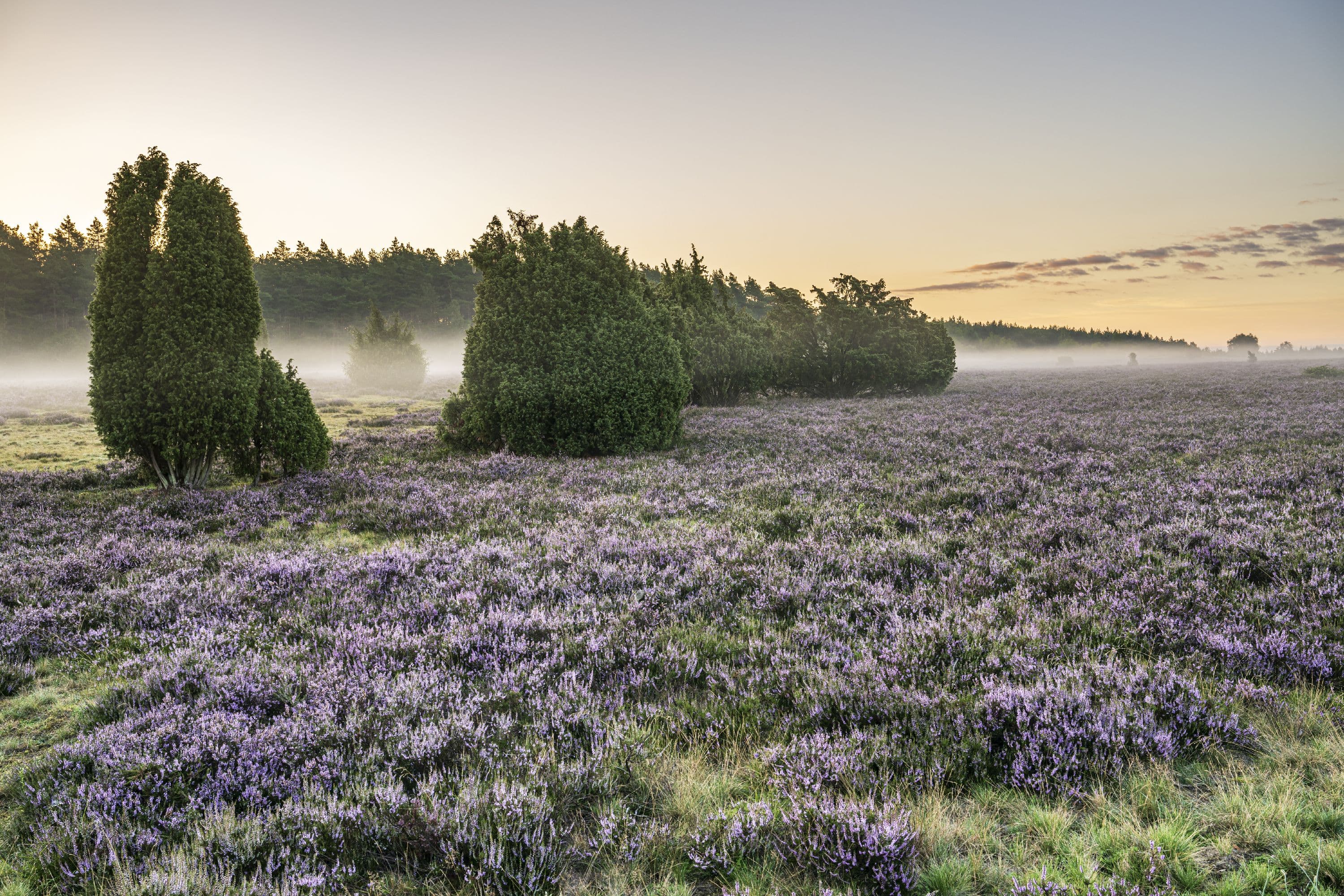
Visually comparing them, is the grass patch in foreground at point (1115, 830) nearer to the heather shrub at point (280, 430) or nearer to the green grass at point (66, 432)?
the heather shrub at point (280, 430)

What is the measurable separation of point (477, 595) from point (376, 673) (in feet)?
5.45

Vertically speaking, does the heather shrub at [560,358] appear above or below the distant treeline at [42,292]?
below

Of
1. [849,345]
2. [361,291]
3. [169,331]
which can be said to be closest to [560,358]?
[169,331]

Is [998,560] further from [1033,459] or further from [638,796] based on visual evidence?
[1033,459]

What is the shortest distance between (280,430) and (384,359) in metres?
47.7

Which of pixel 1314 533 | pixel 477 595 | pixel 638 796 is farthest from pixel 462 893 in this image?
pixel 1314 533

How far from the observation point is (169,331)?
36.4 ft

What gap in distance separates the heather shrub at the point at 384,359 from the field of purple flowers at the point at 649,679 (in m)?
48.3

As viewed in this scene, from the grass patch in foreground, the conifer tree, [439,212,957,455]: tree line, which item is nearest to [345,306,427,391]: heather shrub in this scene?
[439,212,957,455]: tree line

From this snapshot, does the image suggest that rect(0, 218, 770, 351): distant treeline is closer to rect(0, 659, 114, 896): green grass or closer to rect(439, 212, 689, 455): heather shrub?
rect(439, 212, 689, 455): heather shrub

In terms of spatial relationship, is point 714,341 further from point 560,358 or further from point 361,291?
point 361,291

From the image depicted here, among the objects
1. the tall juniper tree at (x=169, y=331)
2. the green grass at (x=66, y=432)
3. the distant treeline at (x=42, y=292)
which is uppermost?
Answer: the distant treeline at (x=42, y=292)

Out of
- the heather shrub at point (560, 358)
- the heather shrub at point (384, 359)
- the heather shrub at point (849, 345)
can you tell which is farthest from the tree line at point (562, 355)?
the heather shrub at point (384, 359)

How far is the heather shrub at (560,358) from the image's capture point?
50.4ft
